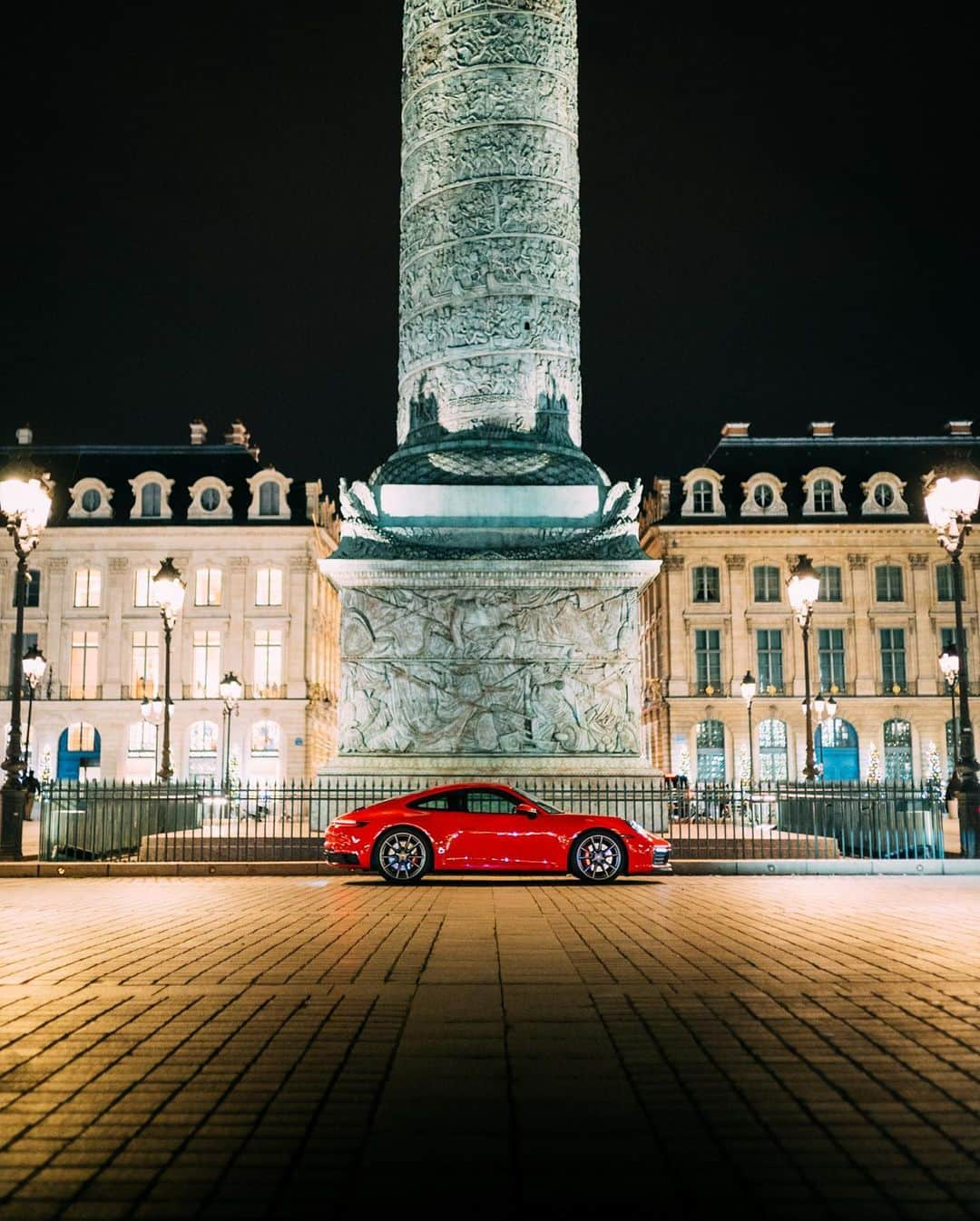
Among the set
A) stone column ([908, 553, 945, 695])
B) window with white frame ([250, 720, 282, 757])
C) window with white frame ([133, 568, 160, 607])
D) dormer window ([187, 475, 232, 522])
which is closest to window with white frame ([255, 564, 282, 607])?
dormer window ([187, 475, 232, 522])

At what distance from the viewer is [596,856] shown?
15.8 meters

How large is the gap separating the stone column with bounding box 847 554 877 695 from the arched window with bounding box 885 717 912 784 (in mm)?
1810

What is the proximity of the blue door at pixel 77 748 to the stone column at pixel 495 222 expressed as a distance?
40.1 m

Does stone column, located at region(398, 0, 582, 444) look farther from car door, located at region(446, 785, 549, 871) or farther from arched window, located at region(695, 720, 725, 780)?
arched window, located at region(695, 720, 725, 780)

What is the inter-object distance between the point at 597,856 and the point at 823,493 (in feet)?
164

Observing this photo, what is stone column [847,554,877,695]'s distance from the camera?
61156mm

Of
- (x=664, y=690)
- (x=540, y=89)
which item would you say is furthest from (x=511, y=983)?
(x=664, y=690)

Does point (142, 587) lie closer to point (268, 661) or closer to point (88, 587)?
point (88, 587)

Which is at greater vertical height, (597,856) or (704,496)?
(704,496)

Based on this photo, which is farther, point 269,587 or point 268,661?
point 269,587

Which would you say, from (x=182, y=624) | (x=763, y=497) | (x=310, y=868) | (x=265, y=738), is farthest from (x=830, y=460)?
(x=310, y=868)

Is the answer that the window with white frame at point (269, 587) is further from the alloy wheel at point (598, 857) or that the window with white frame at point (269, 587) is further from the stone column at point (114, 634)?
the alloy wheel at point (598, 857)

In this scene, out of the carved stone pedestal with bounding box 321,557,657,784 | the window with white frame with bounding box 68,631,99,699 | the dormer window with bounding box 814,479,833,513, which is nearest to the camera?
the carved stone pedestal with bounding box 321,557,657,784

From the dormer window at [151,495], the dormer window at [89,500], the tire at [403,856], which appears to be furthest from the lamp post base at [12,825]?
the dormer window at [89,500]
